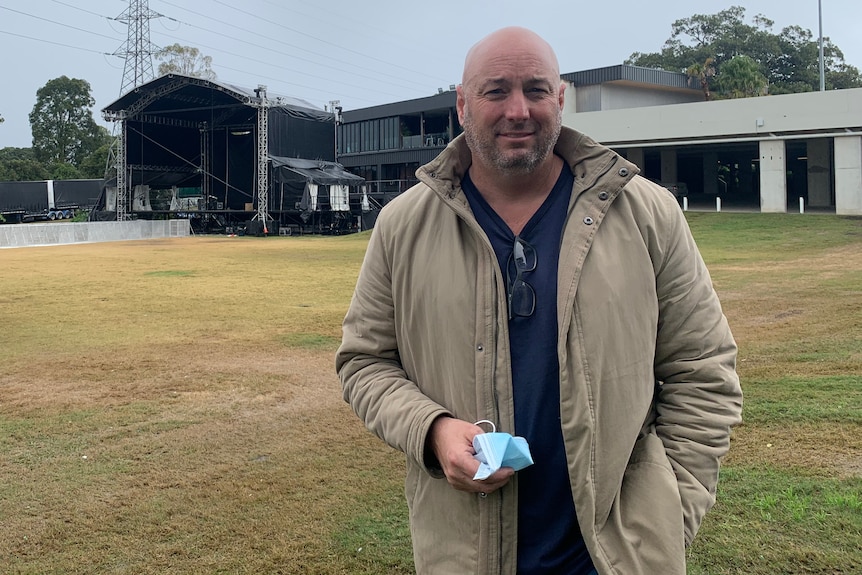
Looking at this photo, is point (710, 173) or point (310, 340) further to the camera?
point (710, 173)

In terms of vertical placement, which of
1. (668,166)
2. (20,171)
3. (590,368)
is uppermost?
(20,171)

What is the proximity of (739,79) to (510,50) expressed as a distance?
53251 millimetres

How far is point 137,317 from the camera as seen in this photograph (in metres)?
11.7

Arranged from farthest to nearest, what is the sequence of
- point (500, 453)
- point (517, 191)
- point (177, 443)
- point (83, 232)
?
1. point (83, 232)
2. point (177, 443)
3. point (517, 191)
4. point (500, 453)

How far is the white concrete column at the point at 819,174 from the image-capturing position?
36.3 meters

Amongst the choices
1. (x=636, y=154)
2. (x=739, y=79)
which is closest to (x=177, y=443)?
(x=636, y=154)

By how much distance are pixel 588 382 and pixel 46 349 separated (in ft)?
29.2

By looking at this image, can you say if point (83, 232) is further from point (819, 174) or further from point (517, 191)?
point (517, 191)

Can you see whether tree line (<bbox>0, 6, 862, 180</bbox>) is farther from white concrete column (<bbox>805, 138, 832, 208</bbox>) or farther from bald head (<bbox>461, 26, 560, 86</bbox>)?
bald head (<bbox>461, 26, 560, 86</bbox>)

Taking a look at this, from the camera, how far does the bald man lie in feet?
5.67

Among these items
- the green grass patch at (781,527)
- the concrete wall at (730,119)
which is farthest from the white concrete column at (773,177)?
the green grass patch at (781,527)

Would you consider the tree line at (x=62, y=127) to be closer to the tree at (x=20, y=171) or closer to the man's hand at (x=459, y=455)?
the tree at (x=20, y=171)

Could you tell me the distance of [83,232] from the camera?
34031mm

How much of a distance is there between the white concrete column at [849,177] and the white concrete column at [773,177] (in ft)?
6.88
